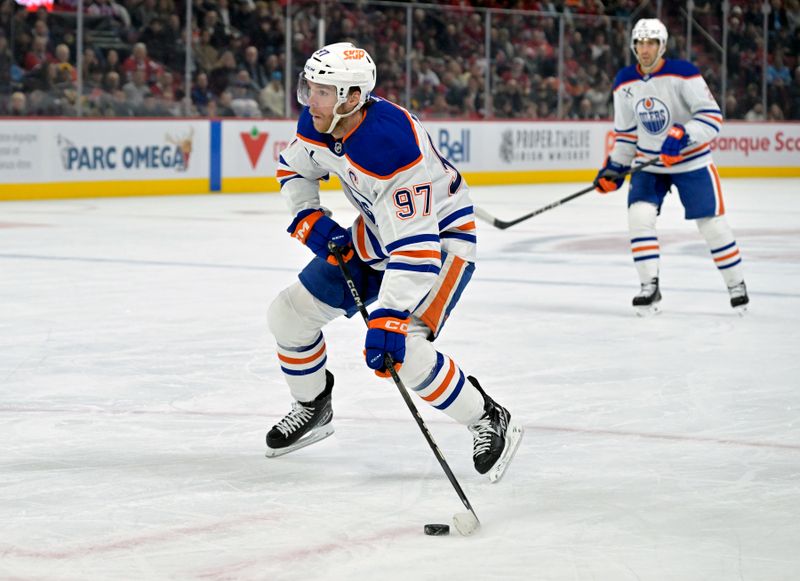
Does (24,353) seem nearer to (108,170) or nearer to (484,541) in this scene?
(484,541)

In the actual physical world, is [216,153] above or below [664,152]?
below

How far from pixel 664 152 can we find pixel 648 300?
2.15 feet

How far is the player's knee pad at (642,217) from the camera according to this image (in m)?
6.39

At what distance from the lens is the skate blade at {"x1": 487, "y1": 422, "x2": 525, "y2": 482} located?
324 cm

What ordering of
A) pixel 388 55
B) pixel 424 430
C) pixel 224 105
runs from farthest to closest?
1. pixel 388 55
2. pixel 224 105
3. pixel 424 430

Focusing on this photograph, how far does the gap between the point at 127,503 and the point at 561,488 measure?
3.17 feet

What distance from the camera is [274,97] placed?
46.3 feet

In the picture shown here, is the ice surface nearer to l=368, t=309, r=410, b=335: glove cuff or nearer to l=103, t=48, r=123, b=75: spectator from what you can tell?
l=368, t=309, r=410, b=335: glove cuff

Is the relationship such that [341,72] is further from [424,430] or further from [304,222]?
[424,430]

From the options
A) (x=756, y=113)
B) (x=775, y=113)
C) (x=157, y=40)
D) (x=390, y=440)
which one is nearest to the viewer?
(x=390, y=440)

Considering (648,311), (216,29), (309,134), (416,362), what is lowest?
(648,311)

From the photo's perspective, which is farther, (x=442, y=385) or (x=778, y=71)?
(x=778, y=71)

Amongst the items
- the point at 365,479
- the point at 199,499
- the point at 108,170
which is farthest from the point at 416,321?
the point at 108,170

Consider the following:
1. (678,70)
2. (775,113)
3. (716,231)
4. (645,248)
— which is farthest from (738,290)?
(775,113)
